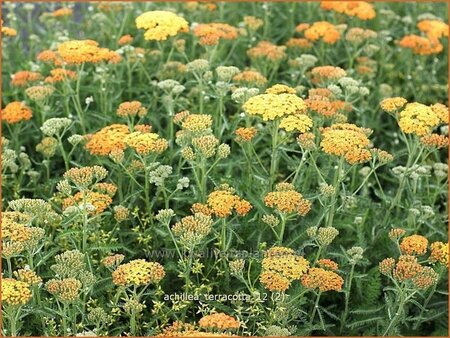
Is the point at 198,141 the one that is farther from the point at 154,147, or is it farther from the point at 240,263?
the point at 240,263

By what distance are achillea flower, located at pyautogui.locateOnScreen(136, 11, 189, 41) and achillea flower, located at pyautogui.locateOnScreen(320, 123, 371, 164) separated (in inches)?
64.8

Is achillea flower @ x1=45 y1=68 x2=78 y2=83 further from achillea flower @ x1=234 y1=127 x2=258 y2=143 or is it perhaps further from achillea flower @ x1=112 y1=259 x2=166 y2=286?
achillea flower @ x1=112 y1=259 x2=166 y2=286

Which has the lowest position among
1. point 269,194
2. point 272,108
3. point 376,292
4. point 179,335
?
point 376,292

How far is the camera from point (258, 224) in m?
4.80

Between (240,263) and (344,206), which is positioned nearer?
(240,263)

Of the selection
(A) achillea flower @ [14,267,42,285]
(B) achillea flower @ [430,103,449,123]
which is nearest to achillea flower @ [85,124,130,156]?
(A) achillea flower @ [14,267,42,285]

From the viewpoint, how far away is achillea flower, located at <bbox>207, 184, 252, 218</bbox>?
4.28 meters

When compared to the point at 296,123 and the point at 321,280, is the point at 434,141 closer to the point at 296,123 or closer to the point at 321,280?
the point at 296,123

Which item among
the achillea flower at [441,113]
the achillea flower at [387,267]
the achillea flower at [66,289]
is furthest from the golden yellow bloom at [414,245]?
the achillea flower at [66,289]

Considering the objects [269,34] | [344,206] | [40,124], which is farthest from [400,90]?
[40,124]

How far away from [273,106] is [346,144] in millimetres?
466

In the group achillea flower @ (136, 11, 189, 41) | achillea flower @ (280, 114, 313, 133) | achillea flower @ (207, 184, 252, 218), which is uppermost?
achillea flower @ (136, 11, 189, 41)

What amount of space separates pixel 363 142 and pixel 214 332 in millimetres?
1430

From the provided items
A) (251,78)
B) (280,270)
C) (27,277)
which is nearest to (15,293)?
(27,277)
